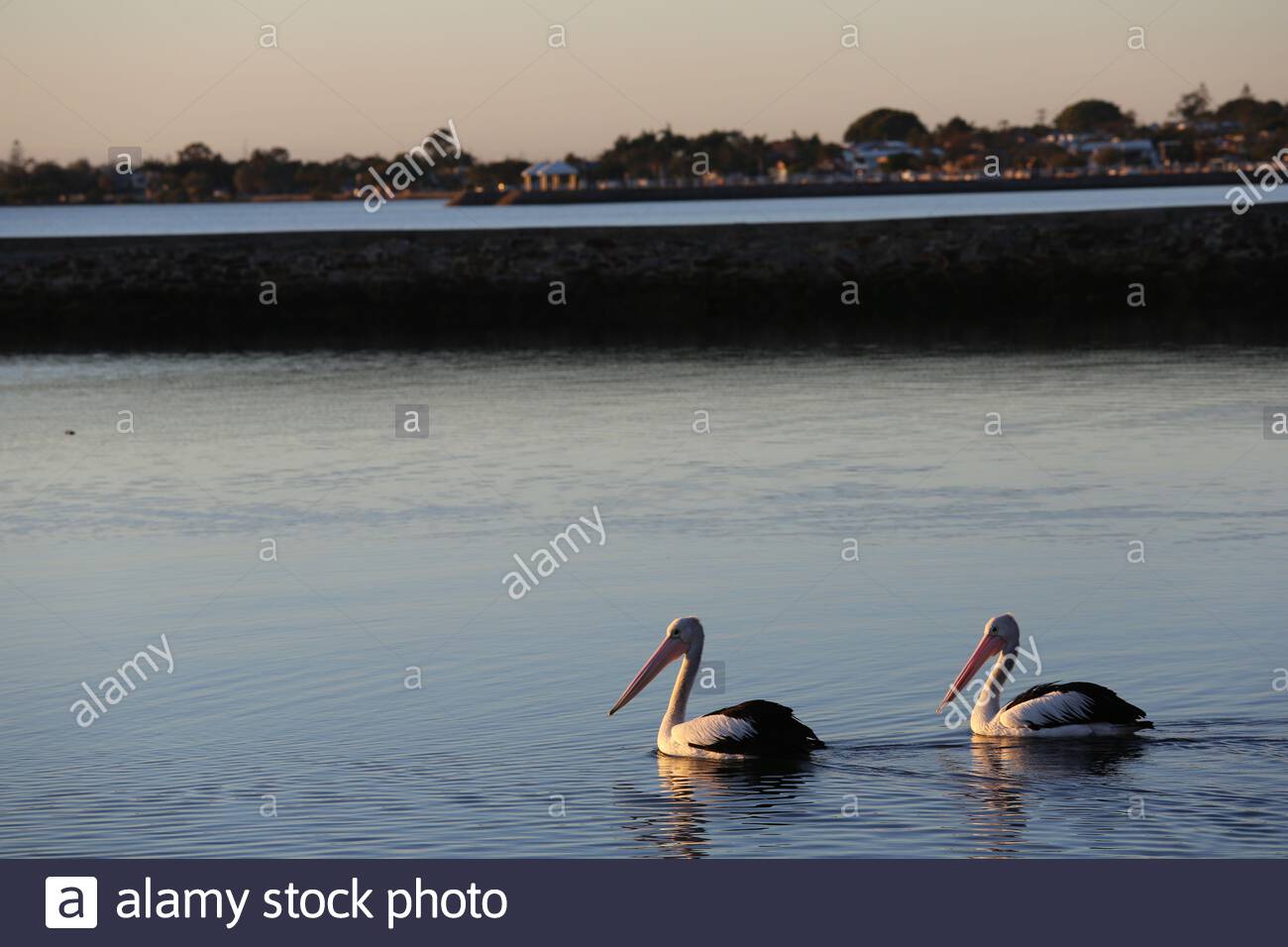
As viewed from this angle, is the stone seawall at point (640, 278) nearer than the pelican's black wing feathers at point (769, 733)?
No

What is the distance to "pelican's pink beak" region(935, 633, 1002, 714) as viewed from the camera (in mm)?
13156

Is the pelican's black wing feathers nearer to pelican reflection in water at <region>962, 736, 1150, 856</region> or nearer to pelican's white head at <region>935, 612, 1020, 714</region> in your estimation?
pelican reflection in water at <region>962, 736, 1150, 856</region>

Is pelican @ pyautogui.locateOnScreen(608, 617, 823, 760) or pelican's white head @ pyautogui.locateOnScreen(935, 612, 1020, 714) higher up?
pelican's white head @ pyautogui.locateOnScreen(935, 612, 1020, 714)

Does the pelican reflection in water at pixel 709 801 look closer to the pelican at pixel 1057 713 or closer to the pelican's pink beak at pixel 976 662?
the pelican at pixel 1057 713

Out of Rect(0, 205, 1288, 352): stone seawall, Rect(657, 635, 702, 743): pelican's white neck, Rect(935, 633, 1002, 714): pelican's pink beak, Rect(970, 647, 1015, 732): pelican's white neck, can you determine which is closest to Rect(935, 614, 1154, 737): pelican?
Rect(970, 647, 1015, 732): pelican's white neck

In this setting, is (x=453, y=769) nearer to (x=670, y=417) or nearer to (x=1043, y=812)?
(x=1043, y=812)

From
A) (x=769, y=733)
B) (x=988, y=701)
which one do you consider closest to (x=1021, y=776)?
(x=988, y=701)

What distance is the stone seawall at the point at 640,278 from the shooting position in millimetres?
49312

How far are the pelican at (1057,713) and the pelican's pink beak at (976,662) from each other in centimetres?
13

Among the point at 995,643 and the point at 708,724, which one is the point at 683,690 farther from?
the point at 995,643

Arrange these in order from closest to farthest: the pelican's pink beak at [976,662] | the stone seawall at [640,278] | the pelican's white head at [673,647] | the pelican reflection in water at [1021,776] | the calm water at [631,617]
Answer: the pelican reflection in water at [1021,776], the calm water at [631,617], the pelican's pink beak at [976,662], the pelican's white head at [673,647], the stone seawall at [640,278]

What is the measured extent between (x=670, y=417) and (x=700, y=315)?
71.8ft

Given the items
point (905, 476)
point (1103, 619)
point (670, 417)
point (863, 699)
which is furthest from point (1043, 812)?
point (670, 417)

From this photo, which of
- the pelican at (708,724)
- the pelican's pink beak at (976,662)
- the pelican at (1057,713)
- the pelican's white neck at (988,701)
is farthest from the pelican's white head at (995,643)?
the pelican at (708,724)
